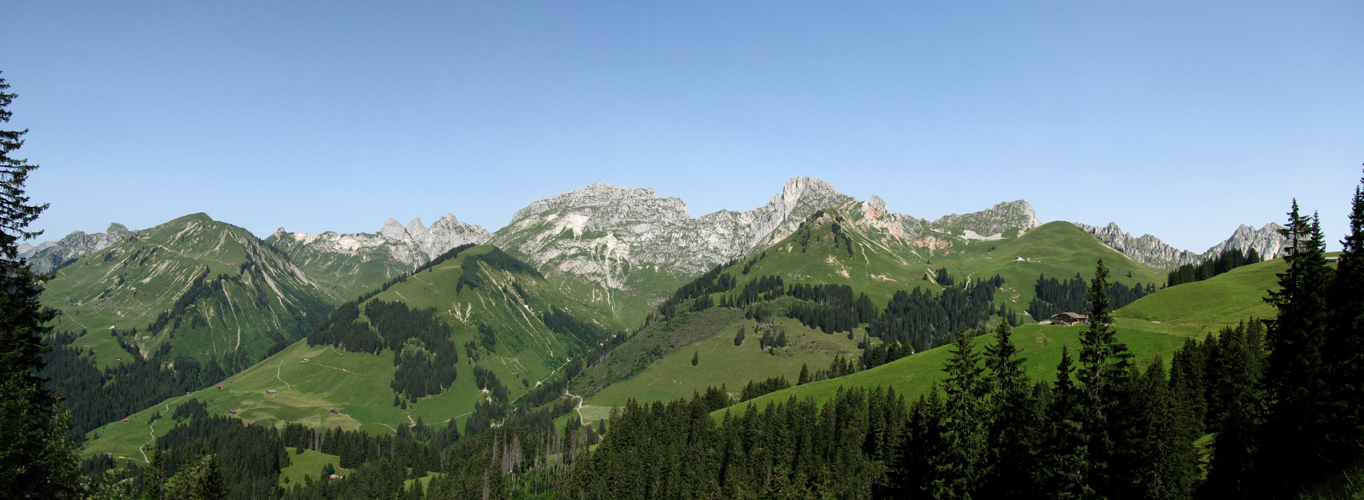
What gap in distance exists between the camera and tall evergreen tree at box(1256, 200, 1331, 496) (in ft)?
134

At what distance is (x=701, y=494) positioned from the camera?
109 meters

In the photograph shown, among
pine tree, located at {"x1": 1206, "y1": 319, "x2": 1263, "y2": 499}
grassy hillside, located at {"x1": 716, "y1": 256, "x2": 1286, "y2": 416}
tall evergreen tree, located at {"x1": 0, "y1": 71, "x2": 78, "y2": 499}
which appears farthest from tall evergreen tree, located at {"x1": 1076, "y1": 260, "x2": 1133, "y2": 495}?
grassy hillside, located at {"x1": 716, "y1": 256, "x2": 1286, "y2": 416}

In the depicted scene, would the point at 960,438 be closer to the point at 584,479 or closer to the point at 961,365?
the point at 961,365

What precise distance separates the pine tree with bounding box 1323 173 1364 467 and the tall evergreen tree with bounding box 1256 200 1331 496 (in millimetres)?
440

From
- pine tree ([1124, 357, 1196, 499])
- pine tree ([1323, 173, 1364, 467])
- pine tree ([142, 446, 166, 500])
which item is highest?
pine tree ([1323, 173, 1364, 467])

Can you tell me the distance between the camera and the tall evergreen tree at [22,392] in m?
29.9

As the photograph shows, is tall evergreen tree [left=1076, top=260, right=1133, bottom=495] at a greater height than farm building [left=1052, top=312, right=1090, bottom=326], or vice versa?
farm building [left=1052, top=312, right=1090, bottom=326]

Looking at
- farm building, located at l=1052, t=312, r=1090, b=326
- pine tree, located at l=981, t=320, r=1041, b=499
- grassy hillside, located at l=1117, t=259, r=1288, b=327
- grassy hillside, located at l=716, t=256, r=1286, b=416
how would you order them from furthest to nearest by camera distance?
farm building, located at l=1052, t=312, r=1090, b=326, grassy hillside, located at l=1117, t=259, r=1288, b=327, grassy hillside, located at l=716, t=256, r=1286, b=416, pine tree, located at l=981, t=320, r=1041, b=499

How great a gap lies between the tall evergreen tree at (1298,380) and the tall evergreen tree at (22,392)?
70.3m

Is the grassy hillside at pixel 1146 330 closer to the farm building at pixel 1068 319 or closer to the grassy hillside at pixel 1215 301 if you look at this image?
the grassy hillside at pixel 1215 301

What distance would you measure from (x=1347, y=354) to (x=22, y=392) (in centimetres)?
7457

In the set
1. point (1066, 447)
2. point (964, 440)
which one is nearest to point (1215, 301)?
point (964, 440)

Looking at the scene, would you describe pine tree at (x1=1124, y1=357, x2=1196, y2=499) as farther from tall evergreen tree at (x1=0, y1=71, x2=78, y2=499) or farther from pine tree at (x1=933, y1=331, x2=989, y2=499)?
tall evergreen tree at (x1=0, y1=71, x2=78, y2=499)

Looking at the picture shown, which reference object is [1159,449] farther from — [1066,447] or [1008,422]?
[1066,447]
